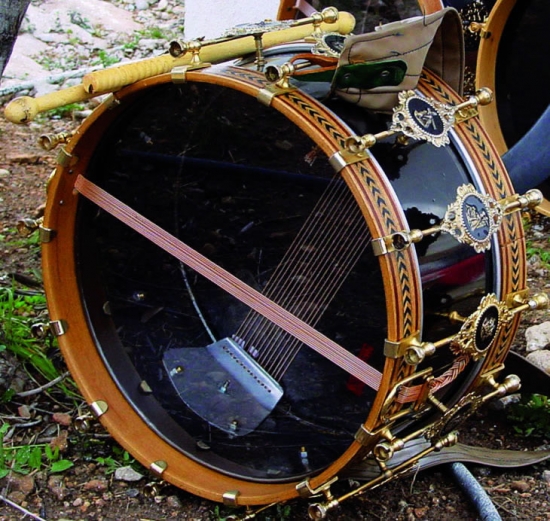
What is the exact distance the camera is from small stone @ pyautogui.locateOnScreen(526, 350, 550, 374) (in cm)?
237

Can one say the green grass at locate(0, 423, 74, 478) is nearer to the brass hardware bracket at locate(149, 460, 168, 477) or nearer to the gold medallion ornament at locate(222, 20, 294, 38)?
the brass hardware bracket at locate(149, 460, 168, 477)

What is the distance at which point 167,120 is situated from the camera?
1.99 m

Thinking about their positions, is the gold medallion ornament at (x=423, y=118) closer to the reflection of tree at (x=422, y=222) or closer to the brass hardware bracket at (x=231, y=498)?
the reflection of tree at (x=422, y=222)

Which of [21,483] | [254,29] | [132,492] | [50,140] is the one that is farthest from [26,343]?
[254,29]

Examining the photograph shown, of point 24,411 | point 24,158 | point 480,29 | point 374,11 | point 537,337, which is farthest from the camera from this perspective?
point 24,158

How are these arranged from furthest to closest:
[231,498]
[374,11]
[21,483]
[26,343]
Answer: [374,11] → [26,343] → [21,483] → [231,498]

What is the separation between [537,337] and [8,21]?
1.78m

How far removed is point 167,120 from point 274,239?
1.30 ft

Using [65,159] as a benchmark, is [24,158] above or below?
below

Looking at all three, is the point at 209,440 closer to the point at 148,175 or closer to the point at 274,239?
the point at 274,239

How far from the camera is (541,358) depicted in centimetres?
239

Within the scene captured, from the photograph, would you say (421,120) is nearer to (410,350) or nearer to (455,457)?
(410,350)

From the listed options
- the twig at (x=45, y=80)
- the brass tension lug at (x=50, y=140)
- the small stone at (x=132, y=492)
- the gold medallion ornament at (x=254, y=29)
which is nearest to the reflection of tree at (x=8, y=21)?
the brass tension lug at (x=50, y=140)

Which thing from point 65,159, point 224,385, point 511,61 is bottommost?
point 224,385
